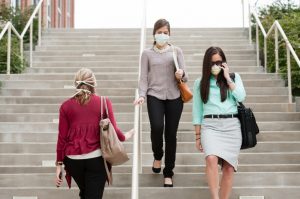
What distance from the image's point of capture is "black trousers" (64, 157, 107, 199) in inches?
171

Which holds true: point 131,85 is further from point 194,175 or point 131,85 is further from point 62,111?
point 62,111

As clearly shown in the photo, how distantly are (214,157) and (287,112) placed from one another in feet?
10.8

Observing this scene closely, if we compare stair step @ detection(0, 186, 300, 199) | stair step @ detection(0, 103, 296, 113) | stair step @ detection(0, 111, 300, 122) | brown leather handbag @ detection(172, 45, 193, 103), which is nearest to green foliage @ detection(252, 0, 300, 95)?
stair step @ detection(0, 103, 296, 113)

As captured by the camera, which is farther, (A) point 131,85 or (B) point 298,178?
(A) point 131,85

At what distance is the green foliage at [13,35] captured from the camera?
9.93m

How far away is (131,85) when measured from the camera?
29.4 feet

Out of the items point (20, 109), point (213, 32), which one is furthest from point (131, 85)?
point (213, 32)

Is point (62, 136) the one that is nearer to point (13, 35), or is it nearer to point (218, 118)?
point (218, 118)

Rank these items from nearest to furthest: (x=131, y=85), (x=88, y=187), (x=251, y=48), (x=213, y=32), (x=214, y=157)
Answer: (x=88, y=187)
(x=214, y=157)
(x=131, y=85)
(x=251, y=48)
(x=213, y=32)

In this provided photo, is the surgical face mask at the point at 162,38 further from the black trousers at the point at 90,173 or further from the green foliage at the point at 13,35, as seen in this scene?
the green foliage at the point at 13,35

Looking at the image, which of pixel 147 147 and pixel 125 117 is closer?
pixel 147 147

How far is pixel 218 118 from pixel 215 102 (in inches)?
5.5

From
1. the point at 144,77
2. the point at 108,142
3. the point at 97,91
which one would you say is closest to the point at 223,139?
the point at 108,142

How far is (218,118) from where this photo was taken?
15.7 ft
